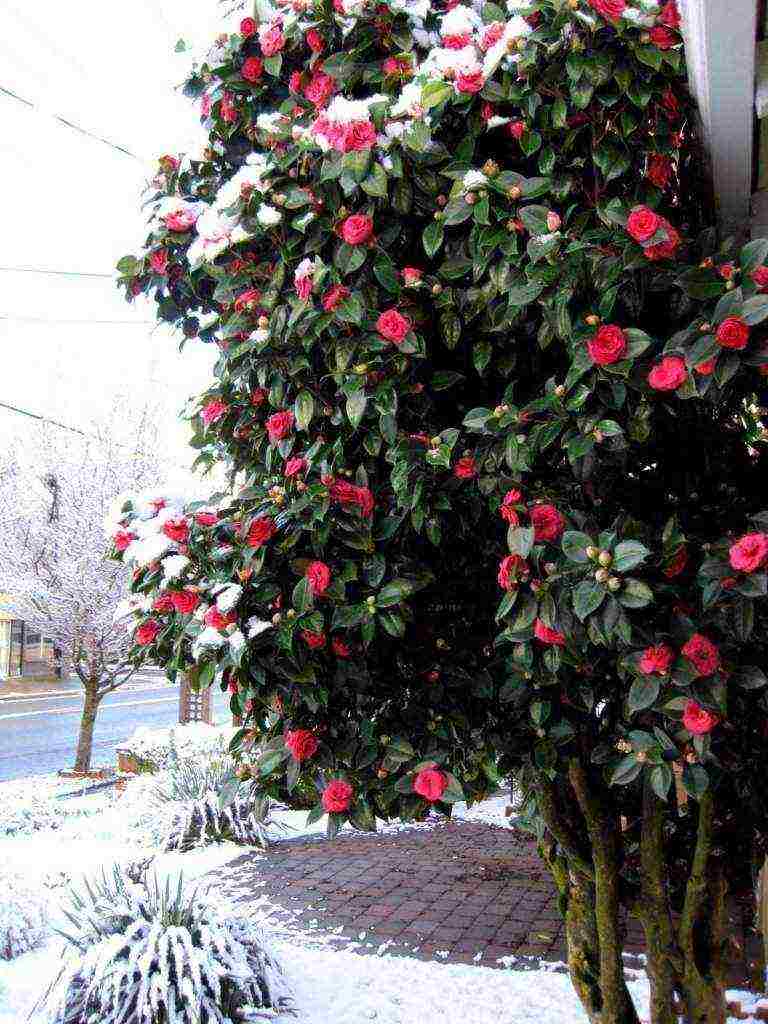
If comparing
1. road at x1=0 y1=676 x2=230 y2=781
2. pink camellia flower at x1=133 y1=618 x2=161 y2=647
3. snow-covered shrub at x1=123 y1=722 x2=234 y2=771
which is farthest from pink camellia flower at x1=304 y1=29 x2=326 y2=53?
road at x1=0 y1=676 x2=230 y2=781

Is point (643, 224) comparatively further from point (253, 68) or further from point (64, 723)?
point (64, 723)

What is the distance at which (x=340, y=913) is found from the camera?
15.6 ft

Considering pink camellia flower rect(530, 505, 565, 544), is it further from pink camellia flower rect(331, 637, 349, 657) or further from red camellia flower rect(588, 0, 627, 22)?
red camellia flower rect(588, 0, 627, 22)

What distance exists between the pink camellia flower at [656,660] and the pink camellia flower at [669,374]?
0.49 m

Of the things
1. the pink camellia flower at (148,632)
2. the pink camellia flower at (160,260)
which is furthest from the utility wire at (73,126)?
the pink camellia flower at (148,632)

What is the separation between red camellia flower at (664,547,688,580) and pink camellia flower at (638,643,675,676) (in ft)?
0.66

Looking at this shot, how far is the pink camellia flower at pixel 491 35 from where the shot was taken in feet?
6.14

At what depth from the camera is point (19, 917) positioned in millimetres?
4090

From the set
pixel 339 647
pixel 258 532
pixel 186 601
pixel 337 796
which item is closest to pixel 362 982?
pixel 337 796

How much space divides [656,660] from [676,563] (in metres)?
0.26

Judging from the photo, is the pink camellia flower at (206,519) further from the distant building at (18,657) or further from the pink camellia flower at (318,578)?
the distant building at (18,657)

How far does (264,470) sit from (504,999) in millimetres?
2598

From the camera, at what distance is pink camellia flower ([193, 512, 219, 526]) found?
6.97 ft

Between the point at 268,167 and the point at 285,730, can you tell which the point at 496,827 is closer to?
the point at 285,730
